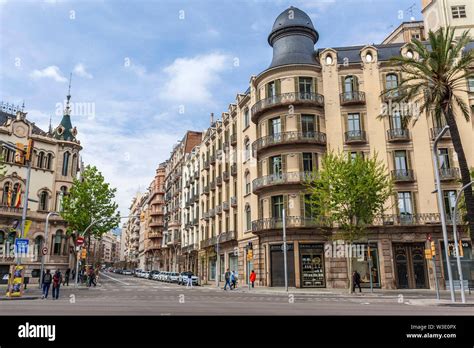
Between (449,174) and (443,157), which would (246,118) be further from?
(449,174)

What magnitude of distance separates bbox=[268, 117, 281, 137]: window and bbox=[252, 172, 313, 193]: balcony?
13.6 feet

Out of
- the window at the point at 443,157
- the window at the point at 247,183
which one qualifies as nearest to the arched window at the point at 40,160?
the window at the point at 247,183

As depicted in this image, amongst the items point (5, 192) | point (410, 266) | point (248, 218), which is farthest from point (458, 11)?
point (5, 192)

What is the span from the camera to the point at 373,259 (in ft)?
111

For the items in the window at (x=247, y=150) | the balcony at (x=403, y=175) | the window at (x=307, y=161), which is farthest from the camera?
the window at (x=247, y=150)

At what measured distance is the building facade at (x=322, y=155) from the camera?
110 ft

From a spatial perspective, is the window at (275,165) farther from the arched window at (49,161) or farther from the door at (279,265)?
the arched window at (49,161)

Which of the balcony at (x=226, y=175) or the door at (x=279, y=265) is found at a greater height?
the balcony at (x=226, y=175)

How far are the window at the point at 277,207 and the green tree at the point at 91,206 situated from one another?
17.5 meters

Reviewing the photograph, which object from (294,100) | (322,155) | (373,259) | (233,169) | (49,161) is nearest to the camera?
(373,259)

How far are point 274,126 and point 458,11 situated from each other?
2591cm

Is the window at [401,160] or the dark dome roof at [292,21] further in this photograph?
the dark dome roof at [292,21]

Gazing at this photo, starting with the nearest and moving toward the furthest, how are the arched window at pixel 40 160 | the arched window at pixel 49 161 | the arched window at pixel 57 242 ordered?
the arched window at pixel 57 242 → the arched window at pixel 40 160 → the arched window at pixel 49 161
